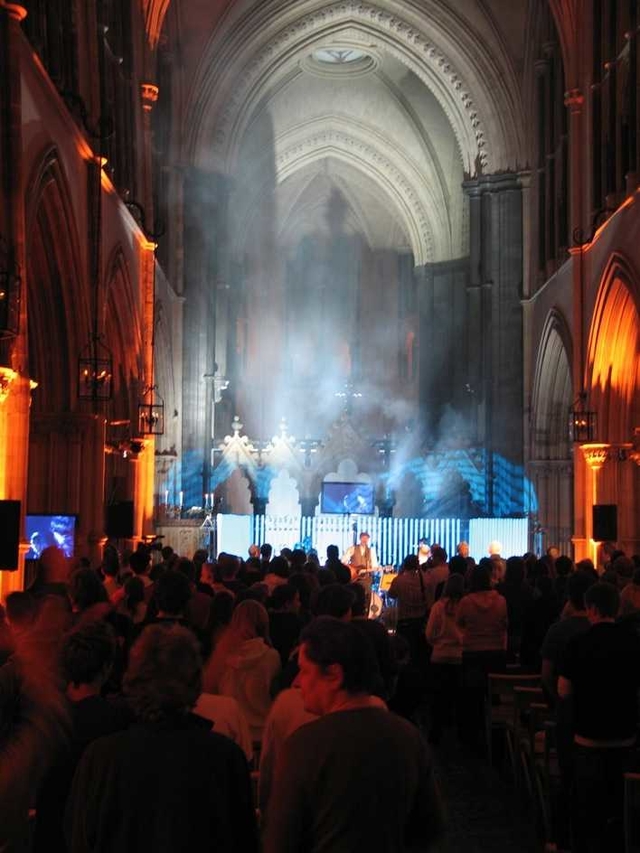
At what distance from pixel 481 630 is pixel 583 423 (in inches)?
486

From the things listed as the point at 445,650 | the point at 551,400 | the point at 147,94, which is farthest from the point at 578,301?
the point at 445,650

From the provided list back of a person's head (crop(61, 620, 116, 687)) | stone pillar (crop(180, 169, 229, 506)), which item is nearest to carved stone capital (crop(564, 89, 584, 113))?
stone pillar (crop(180, 169, 229, 506))

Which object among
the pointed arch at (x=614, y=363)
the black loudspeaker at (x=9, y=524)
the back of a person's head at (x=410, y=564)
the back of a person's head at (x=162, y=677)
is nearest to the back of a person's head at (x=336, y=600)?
the back of a person's head at (x=162, y=677)

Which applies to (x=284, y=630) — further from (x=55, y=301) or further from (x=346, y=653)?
(x=55, y=301)

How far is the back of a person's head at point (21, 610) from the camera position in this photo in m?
6.34

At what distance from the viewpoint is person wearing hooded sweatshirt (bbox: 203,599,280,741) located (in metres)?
6.29

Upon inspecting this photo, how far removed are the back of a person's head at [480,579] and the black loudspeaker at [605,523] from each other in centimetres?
965

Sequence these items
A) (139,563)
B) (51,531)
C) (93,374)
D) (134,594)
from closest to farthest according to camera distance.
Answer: (134,594), (139,563), (51,531), (93,374)

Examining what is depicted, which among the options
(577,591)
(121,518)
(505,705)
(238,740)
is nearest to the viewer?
(238,740)

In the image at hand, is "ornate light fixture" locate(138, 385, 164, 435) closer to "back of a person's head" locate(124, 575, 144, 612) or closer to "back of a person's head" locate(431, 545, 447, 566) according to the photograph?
"back of a person's head" locate(431, 545, 447, 566)

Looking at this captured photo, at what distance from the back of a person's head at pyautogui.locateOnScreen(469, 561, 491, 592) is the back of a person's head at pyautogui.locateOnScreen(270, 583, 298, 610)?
230 centimetres

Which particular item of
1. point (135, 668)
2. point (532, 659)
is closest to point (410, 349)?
point (532, 659)

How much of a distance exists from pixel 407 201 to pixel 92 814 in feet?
119

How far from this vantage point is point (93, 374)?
16.6 m
